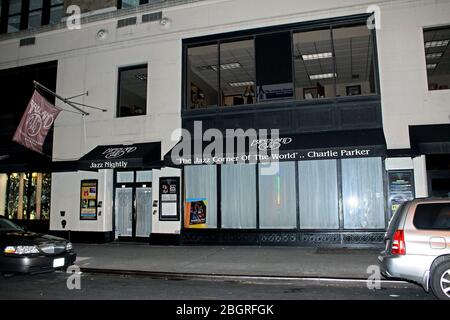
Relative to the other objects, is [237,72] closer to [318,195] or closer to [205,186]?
[205,186]

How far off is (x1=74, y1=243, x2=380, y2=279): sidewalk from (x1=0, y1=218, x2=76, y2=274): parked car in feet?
4.99

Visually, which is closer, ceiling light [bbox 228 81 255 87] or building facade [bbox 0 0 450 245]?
building facade [bbox 0 0 450 245]

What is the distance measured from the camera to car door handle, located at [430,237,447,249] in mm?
6535

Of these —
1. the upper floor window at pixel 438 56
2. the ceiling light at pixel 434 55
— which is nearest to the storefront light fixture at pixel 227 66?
the upper floor window at pixel 438 56

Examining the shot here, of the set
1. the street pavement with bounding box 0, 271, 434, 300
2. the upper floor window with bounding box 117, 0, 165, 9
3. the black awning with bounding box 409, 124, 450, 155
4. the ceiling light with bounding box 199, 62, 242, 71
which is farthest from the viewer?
the upper floor window with bounding box 117, 0, 165, 9

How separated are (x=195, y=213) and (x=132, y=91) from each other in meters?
6.65

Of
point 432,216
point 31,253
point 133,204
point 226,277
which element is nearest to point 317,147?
point 226,277

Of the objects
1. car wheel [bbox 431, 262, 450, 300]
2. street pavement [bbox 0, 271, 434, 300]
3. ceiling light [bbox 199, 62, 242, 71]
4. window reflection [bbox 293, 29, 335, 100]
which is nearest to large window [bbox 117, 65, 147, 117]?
ceiling light [bbox 199, 62, 242, 71]

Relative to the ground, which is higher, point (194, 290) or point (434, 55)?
point (434, 55)

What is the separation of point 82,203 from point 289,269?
9916 mm

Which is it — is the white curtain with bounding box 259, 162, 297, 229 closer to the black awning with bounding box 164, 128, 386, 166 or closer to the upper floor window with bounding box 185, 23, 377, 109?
the black awning with bounding box 164, 128, 386, 166

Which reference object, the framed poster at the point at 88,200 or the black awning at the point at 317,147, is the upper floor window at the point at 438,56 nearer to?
the black awning at the point at 317,147

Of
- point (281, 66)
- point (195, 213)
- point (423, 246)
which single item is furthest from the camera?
point (195, 213)

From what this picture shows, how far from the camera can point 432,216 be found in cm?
680
